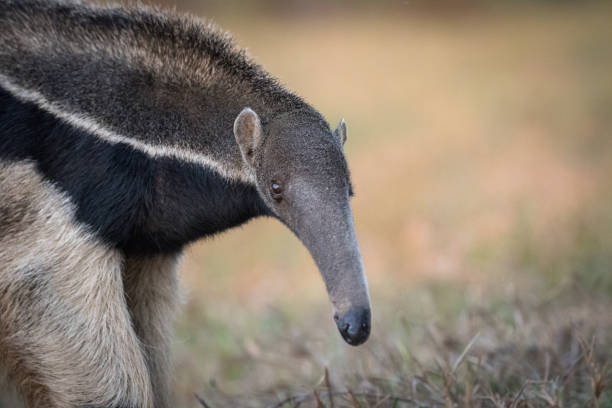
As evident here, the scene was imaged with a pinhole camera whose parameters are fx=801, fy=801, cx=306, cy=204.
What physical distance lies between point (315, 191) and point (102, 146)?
98cm

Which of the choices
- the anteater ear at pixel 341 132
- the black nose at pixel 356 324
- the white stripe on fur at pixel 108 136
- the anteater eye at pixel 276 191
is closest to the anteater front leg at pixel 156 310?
the white stripe on fur at pixel 108 136

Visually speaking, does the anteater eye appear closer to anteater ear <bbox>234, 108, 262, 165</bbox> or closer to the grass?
anteater ear <bbox>234, 108, 262, 165</bbox>

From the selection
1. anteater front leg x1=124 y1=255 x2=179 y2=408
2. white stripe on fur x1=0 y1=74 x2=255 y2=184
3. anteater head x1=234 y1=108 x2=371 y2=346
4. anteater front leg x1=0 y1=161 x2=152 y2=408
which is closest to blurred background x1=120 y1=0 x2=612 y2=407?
anteater front leg x1=124 y1=255 x2=179 y2=408

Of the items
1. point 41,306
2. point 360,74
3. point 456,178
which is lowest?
point 360,74

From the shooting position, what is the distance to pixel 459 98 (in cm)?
1474

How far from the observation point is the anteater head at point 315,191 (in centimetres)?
311

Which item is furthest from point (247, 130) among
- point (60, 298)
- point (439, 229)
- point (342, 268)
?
point (439, 229)

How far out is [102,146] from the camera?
11.5 ft

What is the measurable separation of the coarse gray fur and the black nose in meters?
0.36

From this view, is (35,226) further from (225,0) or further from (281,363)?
(225,0)

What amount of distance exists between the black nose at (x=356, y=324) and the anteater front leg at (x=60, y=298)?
43.7 inches

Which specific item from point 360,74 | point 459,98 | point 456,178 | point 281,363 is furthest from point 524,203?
point 360,74

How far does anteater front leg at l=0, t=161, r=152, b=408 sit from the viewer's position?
136 inches

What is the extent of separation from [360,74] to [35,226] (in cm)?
1384
